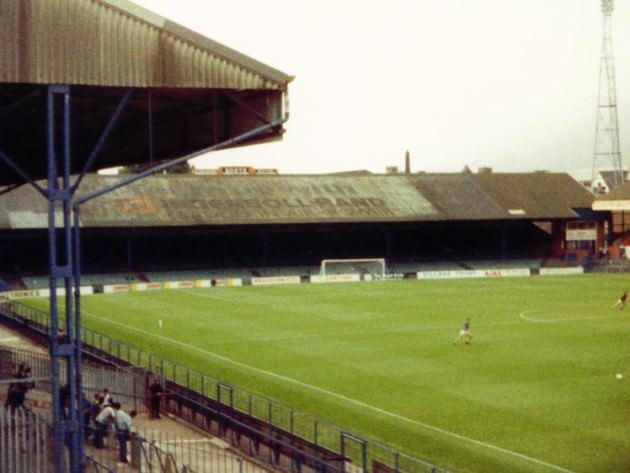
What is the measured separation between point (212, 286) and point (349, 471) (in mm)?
60244

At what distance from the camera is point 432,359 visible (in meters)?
40.0

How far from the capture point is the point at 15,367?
105ft

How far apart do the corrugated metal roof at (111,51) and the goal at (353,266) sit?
66733 mm

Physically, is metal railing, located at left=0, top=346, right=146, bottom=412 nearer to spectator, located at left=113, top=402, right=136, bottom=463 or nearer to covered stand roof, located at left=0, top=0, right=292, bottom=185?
spectator, located at left=113, top=402, right=136, bottom=463

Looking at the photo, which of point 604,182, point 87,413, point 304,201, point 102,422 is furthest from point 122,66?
point 604,182

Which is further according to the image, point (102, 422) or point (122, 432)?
point (102, 422)

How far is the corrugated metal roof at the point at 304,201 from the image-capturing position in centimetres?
8100

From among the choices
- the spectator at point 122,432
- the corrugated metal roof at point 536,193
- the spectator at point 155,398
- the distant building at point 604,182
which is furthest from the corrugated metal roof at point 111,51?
the distant building at point 604,182

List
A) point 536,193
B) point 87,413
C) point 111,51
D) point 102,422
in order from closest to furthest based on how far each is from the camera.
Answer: point 111,51, point 102,422, point 87,413, point 536,193

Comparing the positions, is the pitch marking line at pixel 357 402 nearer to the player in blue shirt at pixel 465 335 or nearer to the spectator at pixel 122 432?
the spectator at pixel 122 432

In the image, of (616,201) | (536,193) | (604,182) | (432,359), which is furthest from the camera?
(604,182)

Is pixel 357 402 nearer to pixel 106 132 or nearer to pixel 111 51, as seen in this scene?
pixel 106 132

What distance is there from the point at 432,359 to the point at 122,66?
23.4 m

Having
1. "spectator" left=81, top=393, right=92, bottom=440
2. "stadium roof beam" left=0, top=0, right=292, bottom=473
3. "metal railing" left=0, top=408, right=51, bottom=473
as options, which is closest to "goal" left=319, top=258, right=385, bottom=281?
"spectator" left=81, top=393, right=92, bottom=440
